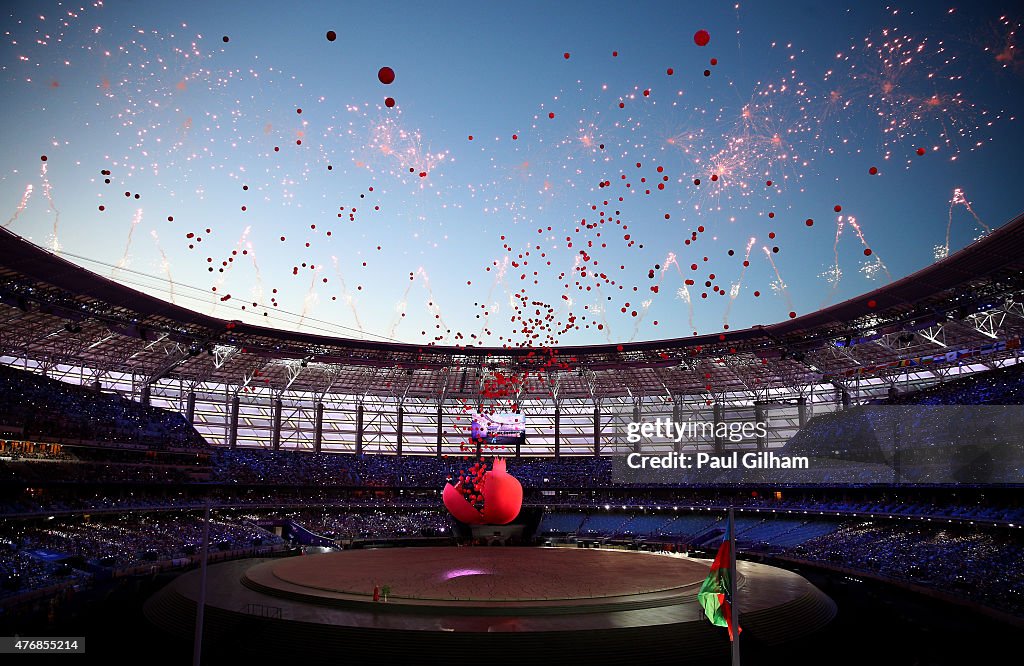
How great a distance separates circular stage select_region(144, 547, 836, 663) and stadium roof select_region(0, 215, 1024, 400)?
32.9ft

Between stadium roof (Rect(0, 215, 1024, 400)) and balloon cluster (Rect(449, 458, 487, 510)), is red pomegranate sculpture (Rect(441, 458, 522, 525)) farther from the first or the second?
stadium roof (Rect(0, 215, 1024, 400))

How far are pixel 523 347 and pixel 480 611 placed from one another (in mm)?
37579

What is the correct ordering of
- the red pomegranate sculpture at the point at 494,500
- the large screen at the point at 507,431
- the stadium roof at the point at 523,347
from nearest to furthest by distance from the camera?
the red pomegranate sculpture at the point at 494,500
the stadium roof at the point at 523,347
the large screen at the point at 507,431

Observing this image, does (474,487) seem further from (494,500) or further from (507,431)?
(507,431)

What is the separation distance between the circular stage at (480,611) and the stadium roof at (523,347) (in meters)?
10.0

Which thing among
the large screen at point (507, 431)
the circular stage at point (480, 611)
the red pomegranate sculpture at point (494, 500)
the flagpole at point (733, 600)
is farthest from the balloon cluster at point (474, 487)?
the flagpole at point (733, 600)

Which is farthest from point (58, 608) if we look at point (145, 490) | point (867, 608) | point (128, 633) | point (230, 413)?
point (230, 413)

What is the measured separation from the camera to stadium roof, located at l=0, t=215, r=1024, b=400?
39.2 meters

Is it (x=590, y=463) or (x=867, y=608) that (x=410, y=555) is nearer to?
(x=867, y=608)

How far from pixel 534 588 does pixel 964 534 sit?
108ft

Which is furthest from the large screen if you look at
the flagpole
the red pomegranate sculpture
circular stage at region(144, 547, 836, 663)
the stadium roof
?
the flagpole

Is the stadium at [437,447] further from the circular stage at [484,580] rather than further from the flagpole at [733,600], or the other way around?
the flagpole at [733,600]

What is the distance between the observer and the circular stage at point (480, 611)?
2358cm

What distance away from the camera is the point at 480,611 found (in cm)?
2616
